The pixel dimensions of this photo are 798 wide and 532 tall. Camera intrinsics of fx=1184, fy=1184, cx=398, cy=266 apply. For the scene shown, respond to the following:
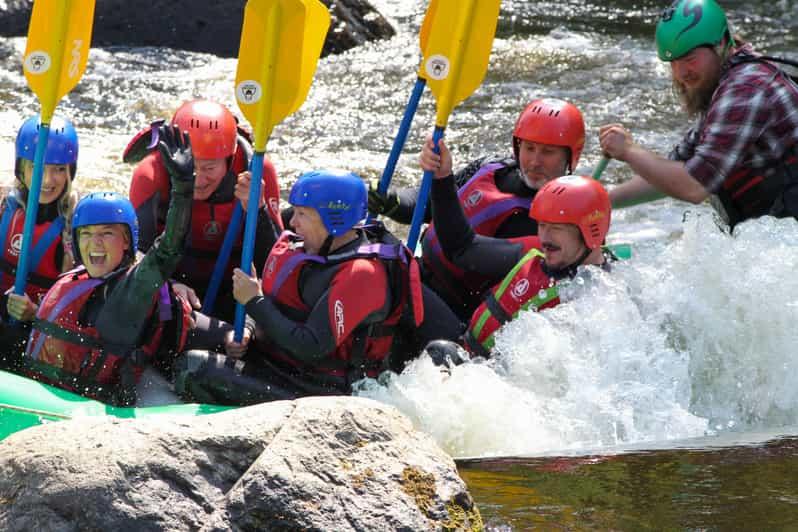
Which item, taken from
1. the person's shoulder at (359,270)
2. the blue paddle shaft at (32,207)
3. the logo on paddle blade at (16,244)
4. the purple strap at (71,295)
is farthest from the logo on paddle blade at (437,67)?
the logo on paddle blade at (16,244)

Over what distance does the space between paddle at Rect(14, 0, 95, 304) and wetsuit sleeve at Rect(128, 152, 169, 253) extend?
0.47 m

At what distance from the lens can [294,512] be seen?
111 inches

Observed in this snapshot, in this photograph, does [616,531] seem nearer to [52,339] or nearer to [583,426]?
[583,426]

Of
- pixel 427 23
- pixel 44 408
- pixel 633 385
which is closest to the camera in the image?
pixel 44 408

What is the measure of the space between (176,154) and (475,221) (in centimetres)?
201

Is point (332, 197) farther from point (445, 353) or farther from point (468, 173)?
point (468, 173)

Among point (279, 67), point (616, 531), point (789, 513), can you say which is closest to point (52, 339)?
point (279, 67)

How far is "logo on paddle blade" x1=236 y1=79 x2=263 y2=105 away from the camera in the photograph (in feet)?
17.1

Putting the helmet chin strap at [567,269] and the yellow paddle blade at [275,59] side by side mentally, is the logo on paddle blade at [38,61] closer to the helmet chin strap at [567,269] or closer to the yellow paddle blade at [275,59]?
the yellow paddle blade at [275,59]

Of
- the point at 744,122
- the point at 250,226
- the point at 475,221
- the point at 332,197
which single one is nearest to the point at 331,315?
the point at 332,197

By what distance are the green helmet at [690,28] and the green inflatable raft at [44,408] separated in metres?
2.73

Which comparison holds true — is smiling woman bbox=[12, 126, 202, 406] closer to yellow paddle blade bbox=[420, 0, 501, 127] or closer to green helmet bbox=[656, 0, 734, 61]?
yellow paddle blade bbox=[420, 0, 501, 127]

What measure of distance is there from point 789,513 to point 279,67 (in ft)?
9.55

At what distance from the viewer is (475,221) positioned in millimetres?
5957
